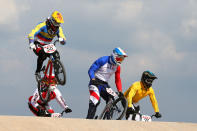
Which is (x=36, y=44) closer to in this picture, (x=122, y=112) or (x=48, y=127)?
(x=122, y=112)

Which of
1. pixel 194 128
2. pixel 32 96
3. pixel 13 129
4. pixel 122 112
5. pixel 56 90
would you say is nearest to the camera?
pixel 13 129

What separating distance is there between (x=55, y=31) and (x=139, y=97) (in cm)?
365

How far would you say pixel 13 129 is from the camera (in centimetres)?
1048

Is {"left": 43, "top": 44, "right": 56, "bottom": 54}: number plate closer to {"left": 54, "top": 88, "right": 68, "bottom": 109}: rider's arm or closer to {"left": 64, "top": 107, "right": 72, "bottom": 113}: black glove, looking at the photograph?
{"left": 54, "top": 88, "right": 68, "bottom": 109}: rider's arm

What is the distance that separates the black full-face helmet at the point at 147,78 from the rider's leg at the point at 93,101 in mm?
2146

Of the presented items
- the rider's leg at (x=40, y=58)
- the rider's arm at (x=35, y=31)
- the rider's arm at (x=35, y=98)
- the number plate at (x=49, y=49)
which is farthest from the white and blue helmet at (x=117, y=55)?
the rider's arm at (x=35, y=98)

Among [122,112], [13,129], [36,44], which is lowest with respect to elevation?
[13,129]

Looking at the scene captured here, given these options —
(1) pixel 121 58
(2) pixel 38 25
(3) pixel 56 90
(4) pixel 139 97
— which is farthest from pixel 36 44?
(4) pixel 139 97

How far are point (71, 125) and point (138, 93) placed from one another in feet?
17.5

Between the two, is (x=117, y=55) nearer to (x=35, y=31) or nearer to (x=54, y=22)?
(x=54, y=22)

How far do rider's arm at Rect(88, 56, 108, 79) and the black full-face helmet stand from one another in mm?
1867

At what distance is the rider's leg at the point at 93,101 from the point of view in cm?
1509

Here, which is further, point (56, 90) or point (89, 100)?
point (56, 90)

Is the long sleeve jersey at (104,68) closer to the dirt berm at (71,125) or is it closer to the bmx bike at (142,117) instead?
the bmx bike at (142,117)
